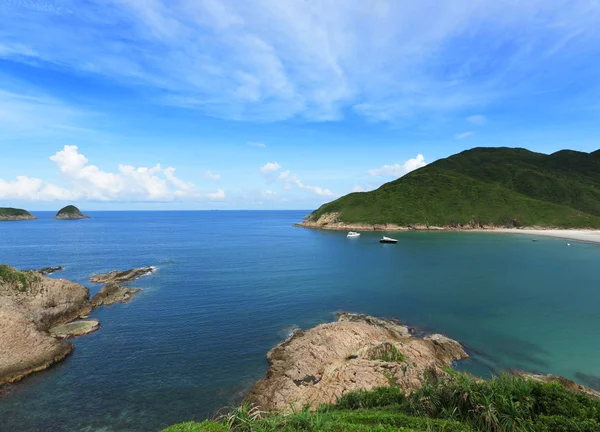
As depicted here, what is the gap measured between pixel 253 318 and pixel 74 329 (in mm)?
25478

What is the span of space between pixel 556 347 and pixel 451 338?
12.0m

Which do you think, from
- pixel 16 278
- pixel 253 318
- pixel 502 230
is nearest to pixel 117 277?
pixel 16 278

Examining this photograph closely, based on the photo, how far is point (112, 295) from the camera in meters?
60.2

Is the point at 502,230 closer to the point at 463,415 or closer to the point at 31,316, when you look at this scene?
the point at 463,415

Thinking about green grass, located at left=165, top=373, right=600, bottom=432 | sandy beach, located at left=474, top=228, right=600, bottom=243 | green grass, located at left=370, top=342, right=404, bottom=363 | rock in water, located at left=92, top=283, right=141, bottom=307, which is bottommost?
rock in water, located at left=92, top=283, right=141, bottom=307

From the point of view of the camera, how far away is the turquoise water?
29.4 meters

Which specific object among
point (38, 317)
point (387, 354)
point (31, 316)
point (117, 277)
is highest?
point (387, 354)

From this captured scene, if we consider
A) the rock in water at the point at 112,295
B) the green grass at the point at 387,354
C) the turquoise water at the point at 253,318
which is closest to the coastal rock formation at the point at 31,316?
the rock in water at the point at 112,295

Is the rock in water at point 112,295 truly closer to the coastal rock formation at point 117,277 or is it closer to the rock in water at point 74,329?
the rock in water at point 74,329

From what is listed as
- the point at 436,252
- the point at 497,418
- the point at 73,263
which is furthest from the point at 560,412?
the point at 73,263

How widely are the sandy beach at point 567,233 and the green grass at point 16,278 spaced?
191 m

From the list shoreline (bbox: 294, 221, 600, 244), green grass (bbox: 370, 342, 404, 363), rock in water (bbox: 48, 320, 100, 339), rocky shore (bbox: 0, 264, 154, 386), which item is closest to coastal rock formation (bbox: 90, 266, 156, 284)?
rocky shore (bbox: 0, 264, 154, 386)

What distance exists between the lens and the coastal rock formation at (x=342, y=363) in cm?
2805

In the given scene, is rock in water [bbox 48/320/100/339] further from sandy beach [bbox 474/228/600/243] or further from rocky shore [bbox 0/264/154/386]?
sandy beach [bbox 474/228/600/243]
